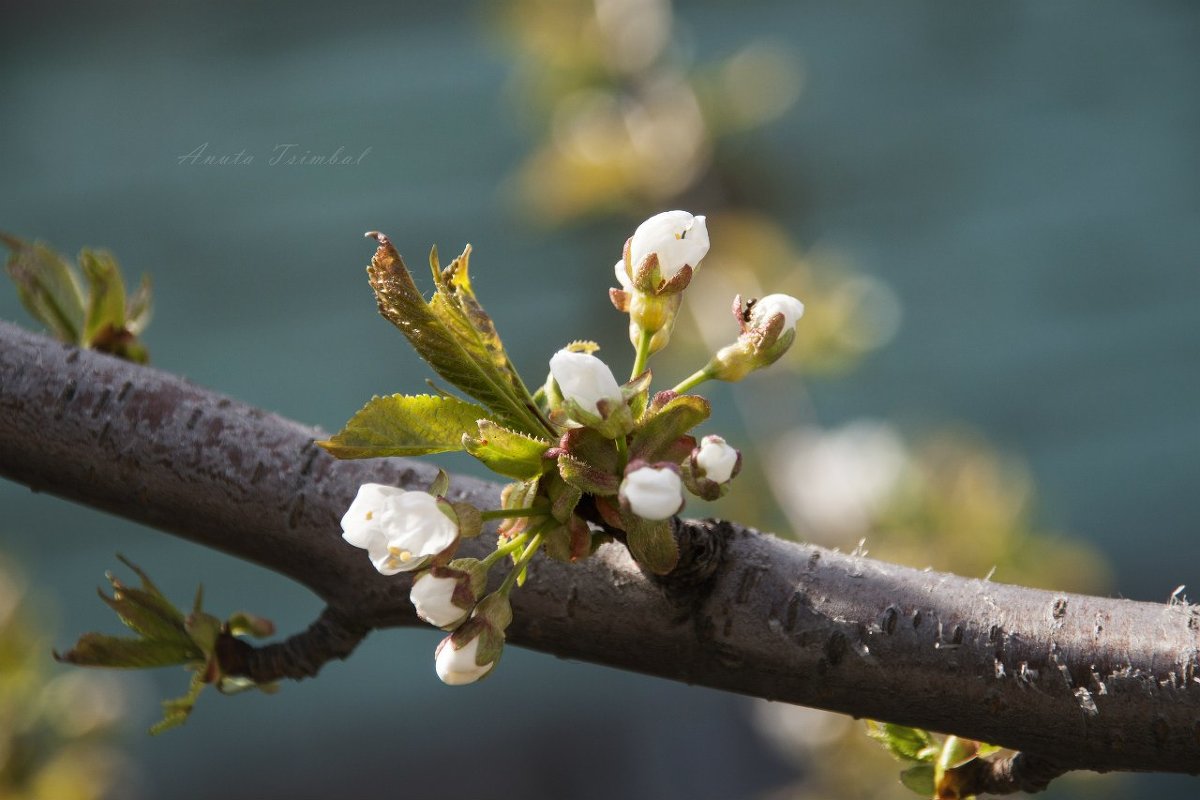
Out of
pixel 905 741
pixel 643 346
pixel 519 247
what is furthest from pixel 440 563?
pixel 519 247

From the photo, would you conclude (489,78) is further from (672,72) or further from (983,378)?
(983,378)

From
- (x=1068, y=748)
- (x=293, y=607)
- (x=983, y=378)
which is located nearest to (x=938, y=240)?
(x=983, y=378)

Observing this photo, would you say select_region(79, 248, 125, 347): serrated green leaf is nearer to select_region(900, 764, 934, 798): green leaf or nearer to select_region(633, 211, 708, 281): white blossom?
select_region(633, 211, 708, 281): white blossom

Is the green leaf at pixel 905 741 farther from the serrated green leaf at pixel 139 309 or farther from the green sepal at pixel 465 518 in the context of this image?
the serrated green leaf at pixel 139 309

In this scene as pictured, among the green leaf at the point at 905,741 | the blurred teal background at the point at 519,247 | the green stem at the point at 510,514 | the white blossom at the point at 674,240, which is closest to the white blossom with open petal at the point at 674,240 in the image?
the white blossom at the point at 674,240

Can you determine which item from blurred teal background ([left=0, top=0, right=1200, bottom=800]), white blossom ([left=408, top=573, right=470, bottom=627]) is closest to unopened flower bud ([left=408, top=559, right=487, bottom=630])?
white blossom ([left=408, top=573, right=470, bottom=627])
